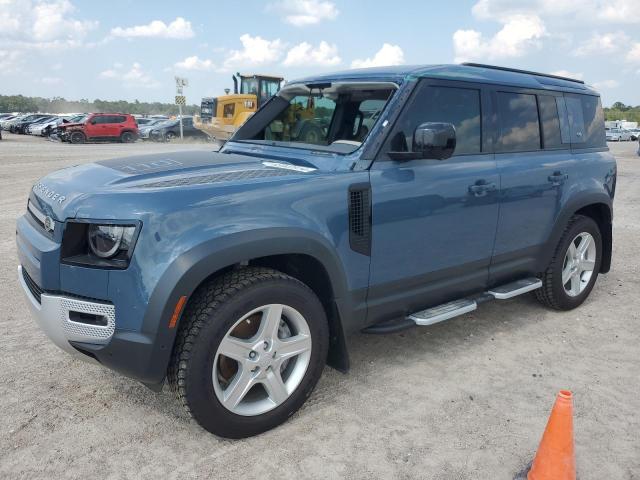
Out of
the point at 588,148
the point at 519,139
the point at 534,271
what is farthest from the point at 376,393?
the point at 588,148

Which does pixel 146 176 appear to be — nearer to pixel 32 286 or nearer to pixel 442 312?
pixel 32 286

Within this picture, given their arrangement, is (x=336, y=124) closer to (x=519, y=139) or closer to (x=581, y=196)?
(x=519, y=139)

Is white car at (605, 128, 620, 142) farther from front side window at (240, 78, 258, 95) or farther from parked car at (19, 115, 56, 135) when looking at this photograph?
parked car at (19, 115, 56, 135)

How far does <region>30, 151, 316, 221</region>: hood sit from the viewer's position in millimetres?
2707

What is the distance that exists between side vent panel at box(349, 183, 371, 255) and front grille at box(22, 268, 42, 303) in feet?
5.44

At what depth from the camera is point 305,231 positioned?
289 centimetres

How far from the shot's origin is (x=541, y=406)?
327cm

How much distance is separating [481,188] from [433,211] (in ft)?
1.69

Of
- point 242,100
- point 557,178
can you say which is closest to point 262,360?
point 557,178

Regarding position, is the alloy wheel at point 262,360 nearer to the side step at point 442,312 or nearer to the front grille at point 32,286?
the side step at point 442,312

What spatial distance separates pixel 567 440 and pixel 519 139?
242 centimetres

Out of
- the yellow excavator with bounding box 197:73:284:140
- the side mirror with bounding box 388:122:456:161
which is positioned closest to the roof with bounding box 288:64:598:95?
the side mirror with bounding box 388:122:456:161

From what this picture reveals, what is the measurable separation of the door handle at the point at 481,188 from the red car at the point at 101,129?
28796 mm

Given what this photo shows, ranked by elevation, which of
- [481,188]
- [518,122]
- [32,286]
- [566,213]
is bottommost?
[32,286]
